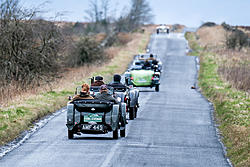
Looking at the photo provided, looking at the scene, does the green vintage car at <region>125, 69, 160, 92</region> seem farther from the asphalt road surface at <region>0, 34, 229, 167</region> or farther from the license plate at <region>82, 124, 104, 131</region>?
the license plate at <region>82, 124, 104, 131</region>

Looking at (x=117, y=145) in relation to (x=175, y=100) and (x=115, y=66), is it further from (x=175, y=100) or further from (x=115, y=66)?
(x=115, y=66)

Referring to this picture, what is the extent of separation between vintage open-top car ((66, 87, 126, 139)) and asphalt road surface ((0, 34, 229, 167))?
339 millimetres

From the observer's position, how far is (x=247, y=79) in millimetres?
34969

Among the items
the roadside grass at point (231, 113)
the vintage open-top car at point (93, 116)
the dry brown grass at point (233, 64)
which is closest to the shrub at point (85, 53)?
the dry brown grass at point (233, 64)

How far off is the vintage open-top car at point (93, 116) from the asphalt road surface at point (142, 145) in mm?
339

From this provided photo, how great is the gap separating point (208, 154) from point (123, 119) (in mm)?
2613

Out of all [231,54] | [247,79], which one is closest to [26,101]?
[247,79]

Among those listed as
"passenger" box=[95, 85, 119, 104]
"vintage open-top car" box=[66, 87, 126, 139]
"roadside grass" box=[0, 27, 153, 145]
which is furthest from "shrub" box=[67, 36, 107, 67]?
"vintage open-top car" box=[66, 87, 126, 139]

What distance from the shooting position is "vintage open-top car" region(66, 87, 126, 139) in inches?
561

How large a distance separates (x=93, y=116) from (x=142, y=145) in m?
1.38

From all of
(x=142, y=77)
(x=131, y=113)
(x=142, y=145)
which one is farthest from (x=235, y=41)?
(x=142, y=145)

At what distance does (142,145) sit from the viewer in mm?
14078

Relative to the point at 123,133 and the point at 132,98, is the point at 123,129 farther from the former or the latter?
the point at 132,98

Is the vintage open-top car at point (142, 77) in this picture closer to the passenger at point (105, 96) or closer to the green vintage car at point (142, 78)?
the green vintage car at point (142, 78)
